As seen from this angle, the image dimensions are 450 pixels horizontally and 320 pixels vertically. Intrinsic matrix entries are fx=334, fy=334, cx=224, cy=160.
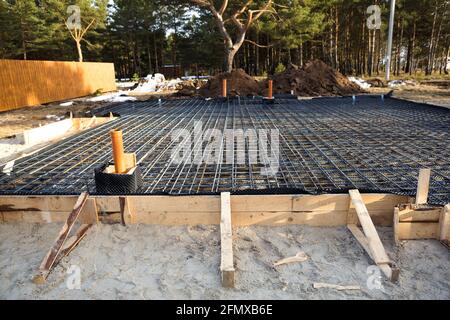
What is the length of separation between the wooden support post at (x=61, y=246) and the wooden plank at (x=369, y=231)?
2230 mm

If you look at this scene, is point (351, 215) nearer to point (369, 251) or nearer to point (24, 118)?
point (369, 251)

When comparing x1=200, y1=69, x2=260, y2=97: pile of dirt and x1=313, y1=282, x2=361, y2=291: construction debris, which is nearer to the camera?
x1=313, y1=282, x2=361, y2=291: construction debris

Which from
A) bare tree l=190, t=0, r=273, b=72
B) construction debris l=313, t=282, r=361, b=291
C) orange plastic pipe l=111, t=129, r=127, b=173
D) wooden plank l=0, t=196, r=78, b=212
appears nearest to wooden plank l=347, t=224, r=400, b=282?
construction debris l=313, t=282, r=361, b=291

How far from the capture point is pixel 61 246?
8.00 ft

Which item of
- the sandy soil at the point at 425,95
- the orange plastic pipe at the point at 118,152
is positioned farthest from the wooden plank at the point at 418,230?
the sandy soil at the point at 425,95

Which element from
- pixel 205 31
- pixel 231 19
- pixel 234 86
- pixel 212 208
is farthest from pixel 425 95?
pixel 205 31

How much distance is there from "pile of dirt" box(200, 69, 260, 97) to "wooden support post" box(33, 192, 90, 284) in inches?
428

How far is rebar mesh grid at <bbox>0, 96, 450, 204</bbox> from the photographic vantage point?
11.4ft

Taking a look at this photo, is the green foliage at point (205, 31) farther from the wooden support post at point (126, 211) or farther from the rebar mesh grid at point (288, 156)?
the wooden support post at point (126, 211)

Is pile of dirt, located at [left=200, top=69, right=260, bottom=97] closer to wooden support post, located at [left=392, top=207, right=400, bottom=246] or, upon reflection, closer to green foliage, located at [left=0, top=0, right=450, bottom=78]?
green foliage, located at [left=0, top=0, right=450, bottom=78]

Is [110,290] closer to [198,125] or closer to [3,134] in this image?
[198,125]
